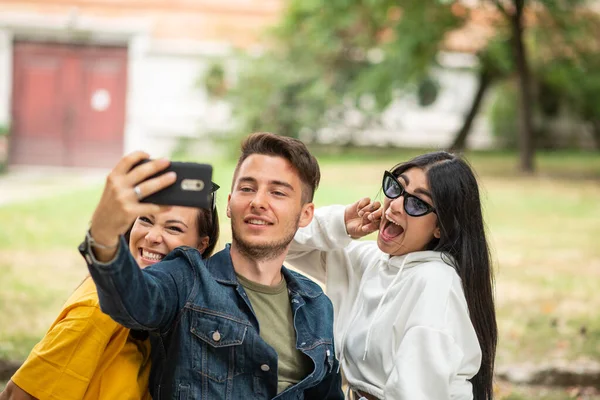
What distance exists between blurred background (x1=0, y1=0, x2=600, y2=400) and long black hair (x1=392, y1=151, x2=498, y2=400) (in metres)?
9.02

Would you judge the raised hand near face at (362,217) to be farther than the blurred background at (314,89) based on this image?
No

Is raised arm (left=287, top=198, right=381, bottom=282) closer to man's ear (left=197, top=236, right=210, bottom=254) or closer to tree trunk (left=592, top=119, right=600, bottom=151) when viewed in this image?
man's ear (left=197, top=236, right=210, bottom=254)

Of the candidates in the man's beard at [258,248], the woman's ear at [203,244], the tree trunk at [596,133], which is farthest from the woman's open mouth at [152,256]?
the tree trunk at [596,133]

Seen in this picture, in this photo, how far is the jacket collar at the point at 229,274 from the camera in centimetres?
235

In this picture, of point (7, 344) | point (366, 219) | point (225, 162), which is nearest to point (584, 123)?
point (225, 162)

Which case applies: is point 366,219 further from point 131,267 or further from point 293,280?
point 131,267

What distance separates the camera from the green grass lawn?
6176 mm

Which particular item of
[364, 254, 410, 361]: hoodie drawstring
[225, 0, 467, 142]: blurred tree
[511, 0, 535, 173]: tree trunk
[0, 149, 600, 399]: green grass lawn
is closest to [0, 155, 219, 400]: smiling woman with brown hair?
[364, 254, 410, 361]: hoodie drawstring

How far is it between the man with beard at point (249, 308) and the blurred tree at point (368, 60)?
42.4 ft

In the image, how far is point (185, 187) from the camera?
6.21 feet

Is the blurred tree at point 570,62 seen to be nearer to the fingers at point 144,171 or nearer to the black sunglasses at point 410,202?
the black sunglasses at point 410,202

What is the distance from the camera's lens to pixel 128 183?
1.85 meters

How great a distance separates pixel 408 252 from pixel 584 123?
823 inches

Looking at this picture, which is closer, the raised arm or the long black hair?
the long black hair
